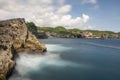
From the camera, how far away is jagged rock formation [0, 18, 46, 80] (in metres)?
42.5

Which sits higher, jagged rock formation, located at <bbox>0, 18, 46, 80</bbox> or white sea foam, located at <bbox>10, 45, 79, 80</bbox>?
jagged rock formation, located at <bbox>0, 18, 46, 80</bbox>

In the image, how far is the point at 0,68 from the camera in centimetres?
3675

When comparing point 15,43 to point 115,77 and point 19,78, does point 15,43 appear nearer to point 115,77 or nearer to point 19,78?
point 19,78

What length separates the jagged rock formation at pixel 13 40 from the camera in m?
42.5

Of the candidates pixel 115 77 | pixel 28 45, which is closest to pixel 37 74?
pixel 115 77

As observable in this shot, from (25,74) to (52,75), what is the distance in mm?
6066

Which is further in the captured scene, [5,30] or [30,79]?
[5,30]

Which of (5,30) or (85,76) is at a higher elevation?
(5,30)

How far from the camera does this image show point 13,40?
67125 millimetres

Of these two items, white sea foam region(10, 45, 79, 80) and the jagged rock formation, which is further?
white sea foam region(10, 45, 79, 80)

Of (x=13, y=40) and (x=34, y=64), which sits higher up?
(x=13, y=40)

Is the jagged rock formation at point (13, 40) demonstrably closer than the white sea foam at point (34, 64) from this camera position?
Yes

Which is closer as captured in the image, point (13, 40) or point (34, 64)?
point (34, 64)

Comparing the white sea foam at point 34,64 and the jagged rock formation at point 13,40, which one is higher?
the jagged rock formation at point 13,40
